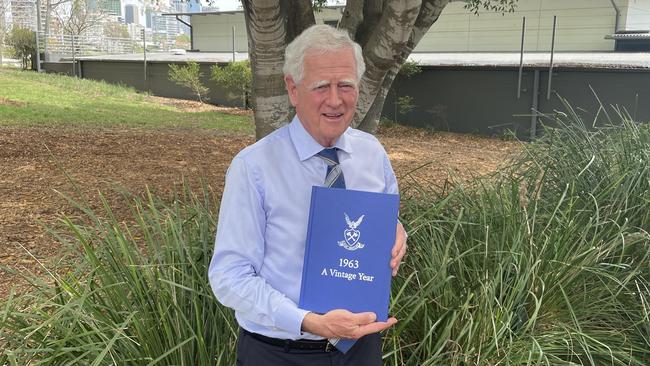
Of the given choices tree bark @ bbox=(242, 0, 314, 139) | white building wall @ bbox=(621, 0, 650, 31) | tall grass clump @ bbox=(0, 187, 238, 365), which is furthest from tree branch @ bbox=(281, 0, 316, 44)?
white building wall @ bbox=(621, 0, 650, 31)

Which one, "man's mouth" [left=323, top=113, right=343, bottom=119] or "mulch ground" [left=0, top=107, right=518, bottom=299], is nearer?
"man's mouth" [left=323, top=113, right=343, bottom=119]

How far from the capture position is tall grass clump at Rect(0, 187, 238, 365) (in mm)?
2471

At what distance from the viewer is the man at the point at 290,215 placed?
174 centimetres

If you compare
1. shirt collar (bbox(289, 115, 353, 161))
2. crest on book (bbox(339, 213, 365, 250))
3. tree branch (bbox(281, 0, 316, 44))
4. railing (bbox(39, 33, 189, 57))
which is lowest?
crest on book (bbox(339, 213, 365, 250))

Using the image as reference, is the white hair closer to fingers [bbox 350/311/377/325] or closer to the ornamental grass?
fingers [bbox 350/311/377/325]

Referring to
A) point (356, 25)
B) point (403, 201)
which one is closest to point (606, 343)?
point (403, 201)

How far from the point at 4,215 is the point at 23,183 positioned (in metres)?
1.28

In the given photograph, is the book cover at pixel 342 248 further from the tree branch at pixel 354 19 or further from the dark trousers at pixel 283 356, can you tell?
the tree branch at pixel 354 19

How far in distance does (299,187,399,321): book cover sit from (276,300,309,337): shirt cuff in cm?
3

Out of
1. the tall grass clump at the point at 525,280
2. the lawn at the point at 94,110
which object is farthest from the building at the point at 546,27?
the tall grass clump at the point at 525,280

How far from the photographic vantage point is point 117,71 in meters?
26.2

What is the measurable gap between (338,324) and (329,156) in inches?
20.8

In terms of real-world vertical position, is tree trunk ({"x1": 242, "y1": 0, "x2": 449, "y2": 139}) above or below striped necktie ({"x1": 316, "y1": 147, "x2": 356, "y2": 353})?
above

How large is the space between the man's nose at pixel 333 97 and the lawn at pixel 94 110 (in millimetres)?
11548
